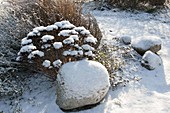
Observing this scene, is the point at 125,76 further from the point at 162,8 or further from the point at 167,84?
the point at 162,8

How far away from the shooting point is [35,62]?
4688 mm

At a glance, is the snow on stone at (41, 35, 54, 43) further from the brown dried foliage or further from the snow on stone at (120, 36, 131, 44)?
the snow on stone at (120, 36, 131, 44)

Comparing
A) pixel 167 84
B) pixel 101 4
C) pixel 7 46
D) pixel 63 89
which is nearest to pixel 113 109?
pixel 63 89

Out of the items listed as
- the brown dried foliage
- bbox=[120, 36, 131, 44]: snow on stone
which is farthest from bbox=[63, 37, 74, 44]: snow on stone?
bbox=[120, 36, 131, 44]: snow on stone

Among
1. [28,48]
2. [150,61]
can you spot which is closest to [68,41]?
[28,48]

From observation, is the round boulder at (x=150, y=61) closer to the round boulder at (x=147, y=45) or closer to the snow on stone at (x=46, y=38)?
the round boulder at (x=147, y=45)

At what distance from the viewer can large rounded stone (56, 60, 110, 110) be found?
424 cm

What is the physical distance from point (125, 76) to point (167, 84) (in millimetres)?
637

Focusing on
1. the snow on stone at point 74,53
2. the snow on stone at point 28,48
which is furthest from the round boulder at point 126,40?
the snow on stone at point 28,48

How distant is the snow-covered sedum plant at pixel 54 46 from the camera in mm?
4426

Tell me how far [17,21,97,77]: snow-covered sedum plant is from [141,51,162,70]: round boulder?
111 cm

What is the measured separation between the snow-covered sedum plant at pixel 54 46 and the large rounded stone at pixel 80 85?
191 millimetres

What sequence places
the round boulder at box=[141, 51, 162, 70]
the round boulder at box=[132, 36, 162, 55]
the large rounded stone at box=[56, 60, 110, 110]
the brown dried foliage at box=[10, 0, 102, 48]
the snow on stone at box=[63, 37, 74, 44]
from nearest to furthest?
the large rounded stone at box=[56, 60, 110, 110], the snow on stone at box=[63, 37, 74, 44], the brown dried foliage at box=[10, 0, 102, 48], the round boulder at box=[141, 51, 162, 70], the round boulder at box=[132, 36, 162, 55]

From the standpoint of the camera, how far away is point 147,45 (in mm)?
5695
